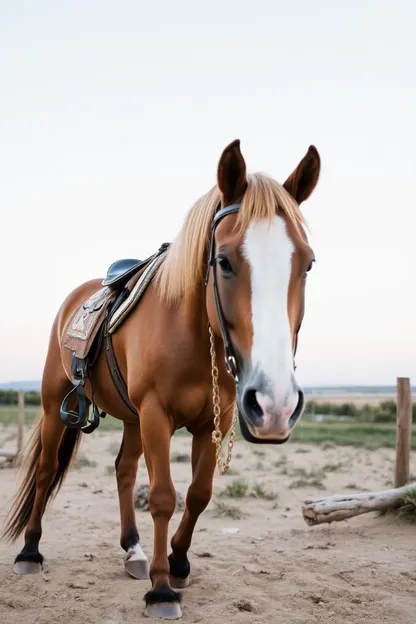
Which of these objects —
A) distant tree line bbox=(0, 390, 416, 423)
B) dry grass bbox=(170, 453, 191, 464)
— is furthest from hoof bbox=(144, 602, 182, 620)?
distant tree line bbox=(0, 390, 416, 423)

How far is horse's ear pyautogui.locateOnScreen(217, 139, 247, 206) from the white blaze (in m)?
0.31

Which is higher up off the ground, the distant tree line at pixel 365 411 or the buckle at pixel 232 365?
the buckle at pixel 232 365

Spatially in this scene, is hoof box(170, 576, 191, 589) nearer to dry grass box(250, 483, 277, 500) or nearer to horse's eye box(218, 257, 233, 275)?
horse's eye box(218, 257, 233, 275)

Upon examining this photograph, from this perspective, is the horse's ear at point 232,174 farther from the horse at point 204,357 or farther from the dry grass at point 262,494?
the dry grass at point 262,494

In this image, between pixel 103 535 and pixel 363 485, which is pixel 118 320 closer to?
pixel 103 535

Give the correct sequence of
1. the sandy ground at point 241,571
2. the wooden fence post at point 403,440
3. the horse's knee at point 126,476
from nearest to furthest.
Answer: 1. the sandy ground at point 241,571
2. the horse's knee at point 126,476
3. the wooden fence post at point 403,440

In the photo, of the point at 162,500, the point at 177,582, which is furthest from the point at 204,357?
the point at 177,582

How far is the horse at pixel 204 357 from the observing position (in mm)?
2357

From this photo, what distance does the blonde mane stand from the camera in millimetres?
2650

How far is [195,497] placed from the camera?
11.6 ft

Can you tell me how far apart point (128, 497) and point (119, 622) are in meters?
1.38

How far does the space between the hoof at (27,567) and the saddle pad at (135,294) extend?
1919 mm

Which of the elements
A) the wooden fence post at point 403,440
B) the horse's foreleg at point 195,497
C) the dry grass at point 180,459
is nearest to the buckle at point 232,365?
the horse's foreleg at point 195,497

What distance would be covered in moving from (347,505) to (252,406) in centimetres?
397
